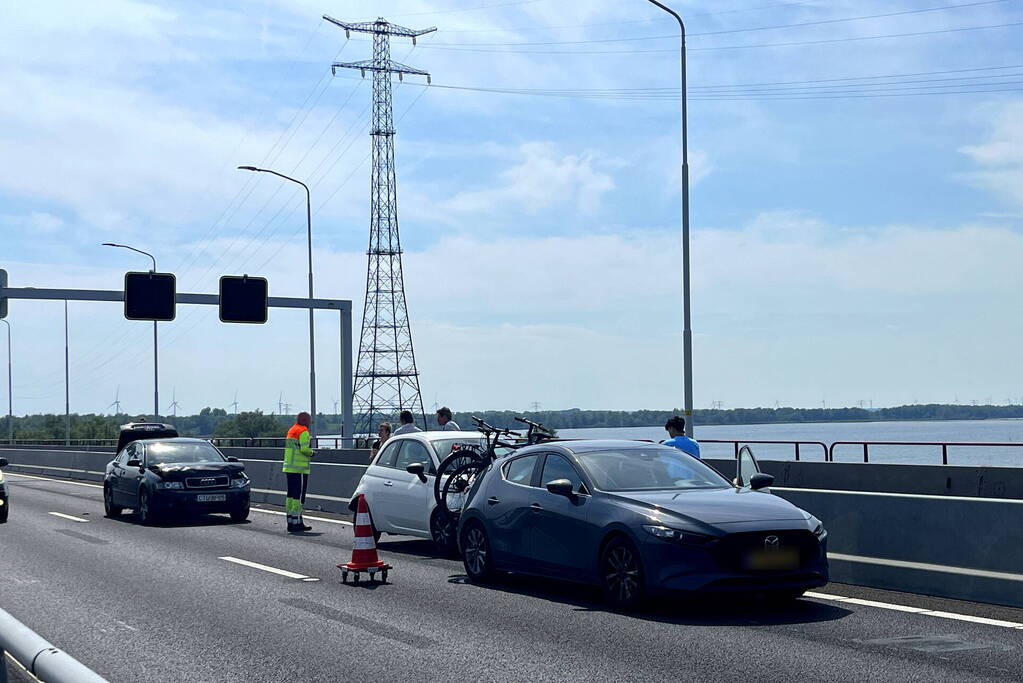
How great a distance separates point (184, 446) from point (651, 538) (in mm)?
14512

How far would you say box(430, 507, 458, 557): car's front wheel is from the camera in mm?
14828

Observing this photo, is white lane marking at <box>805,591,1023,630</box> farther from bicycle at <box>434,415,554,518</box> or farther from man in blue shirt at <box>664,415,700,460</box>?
bicycle at <box>434,415,554,518</box>

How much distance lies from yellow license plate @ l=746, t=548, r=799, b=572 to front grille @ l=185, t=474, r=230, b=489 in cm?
1323

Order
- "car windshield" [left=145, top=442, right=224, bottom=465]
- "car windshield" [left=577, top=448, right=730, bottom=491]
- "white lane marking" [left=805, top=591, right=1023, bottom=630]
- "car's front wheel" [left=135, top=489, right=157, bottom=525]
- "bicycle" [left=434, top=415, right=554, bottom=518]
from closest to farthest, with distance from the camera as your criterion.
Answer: "white lane marking" [left=805, top=591, right=1023, bottom=630] → "car windshield" [left=577, top=448, right=730, bottom=491] → "bicycle" [left=434, top=415, right=554, bottom=518] → "car's front wheel" [left=135, top=489, right=157, bottom=525] → "car windshield" [left=145, top=442, right=224, bottom=465]

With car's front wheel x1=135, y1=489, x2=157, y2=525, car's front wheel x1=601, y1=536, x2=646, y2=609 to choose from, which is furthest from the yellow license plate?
car's front wheel x1=135, y1=489, x2=157, y2=525

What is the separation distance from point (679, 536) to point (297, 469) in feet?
34.1

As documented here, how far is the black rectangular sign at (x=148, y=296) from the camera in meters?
36.0

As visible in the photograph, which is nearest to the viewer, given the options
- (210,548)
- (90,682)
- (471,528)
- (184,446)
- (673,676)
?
Answer: (90,682)

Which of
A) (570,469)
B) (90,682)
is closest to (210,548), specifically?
(570,469)

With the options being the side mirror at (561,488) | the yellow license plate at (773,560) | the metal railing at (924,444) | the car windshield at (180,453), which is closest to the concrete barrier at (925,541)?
the yellow license plate at (773,560)

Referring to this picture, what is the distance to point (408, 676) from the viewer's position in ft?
25.2

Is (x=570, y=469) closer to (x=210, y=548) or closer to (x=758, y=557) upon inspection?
(x=758, y=557)

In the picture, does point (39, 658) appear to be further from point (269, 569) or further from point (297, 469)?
point (297, 469)

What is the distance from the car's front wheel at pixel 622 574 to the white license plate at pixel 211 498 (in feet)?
38.9
